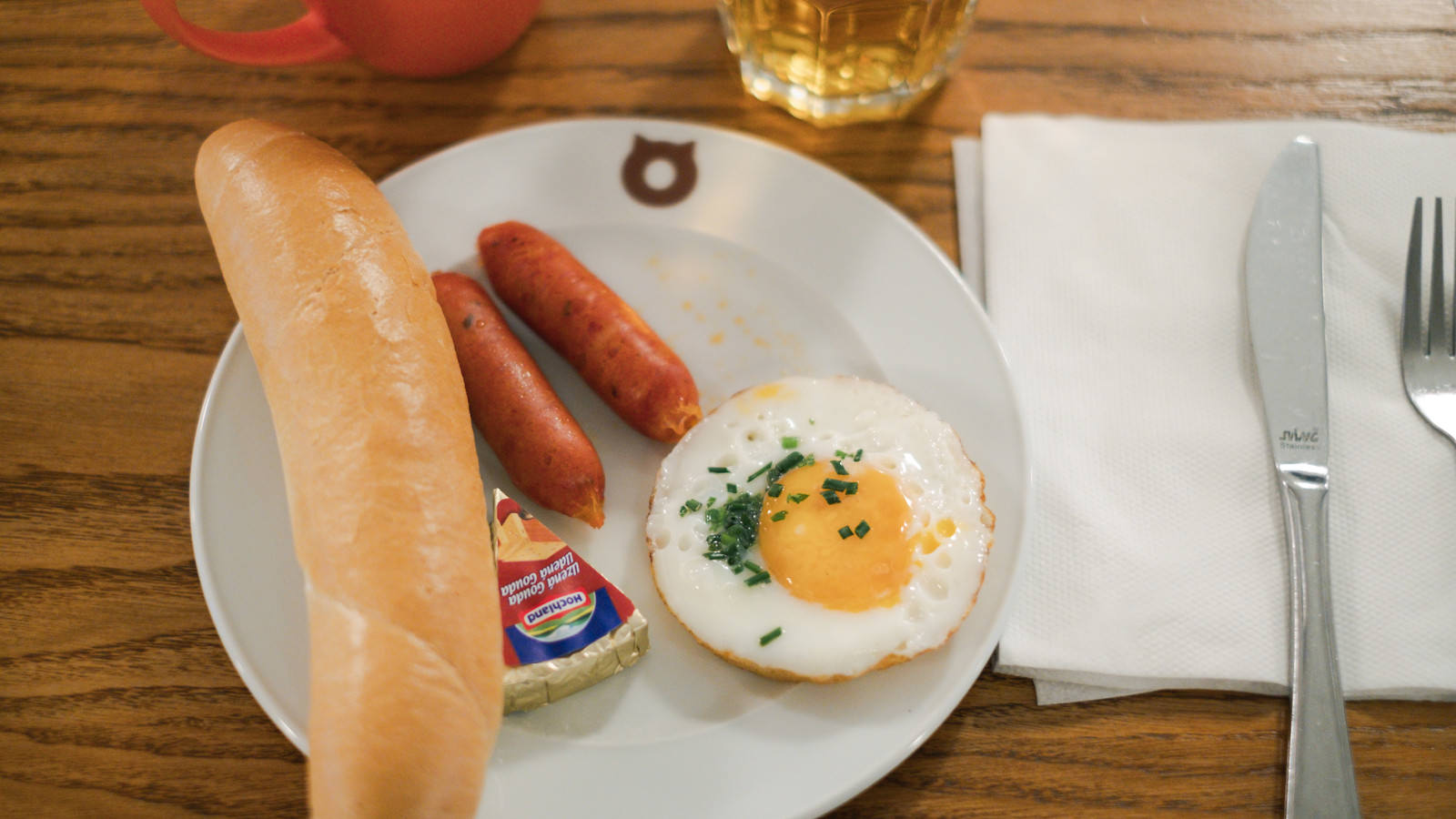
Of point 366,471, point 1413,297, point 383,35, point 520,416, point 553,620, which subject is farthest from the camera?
point 383,35

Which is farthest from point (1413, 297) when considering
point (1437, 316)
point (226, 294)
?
point (226, 294)

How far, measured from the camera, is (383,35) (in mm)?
1768

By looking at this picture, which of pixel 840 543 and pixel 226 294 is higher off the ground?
pixel 226 294

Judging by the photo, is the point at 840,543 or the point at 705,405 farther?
the point at 705,405

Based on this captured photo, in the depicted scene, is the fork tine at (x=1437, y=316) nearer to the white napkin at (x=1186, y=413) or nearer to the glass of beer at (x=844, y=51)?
the white napkin at (x=1186, y=413)

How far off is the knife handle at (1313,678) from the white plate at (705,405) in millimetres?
465

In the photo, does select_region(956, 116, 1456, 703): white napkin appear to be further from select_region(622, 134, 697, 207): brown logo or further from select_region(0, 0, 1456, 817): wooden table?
select_region(622, 134, 697, 207): brown logo

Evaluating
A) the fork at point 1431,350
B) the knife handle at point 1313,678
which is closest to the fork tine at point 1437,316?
the fork at point 1431,350

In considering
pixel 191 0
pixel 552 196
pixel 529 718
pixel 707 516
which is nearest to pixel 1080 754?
pixel 707 516

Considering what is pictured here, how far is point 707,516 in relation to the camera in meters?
1.46

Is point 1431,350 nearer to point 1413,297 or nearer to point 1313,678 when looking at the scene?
point 1413,297

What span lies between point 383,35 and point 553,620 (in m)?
1.21

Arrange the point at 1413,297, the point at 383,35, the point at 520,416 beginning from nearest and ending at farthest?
the point at 520,416, the point at 1413,297, the point at 383,35

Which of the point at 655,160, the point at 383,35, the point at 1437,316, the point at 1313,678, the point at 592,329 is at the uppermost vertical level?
the point at 383,35
